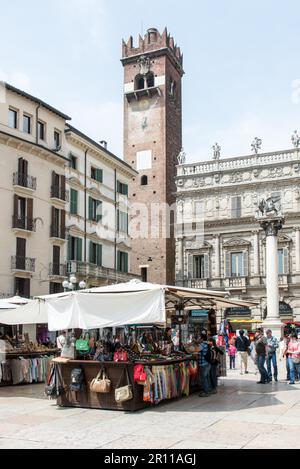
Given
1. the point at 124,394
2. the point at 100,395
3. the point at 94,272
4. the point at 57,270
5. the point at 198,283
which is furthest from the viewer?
the point at 198,283

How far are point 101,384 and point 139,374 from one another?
0.85m

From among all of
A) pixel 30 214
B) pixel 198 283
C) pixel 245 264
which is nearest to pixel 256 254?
pixel 245 264

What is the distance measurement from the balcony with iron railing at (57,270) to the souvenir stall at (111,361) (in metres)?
21.2

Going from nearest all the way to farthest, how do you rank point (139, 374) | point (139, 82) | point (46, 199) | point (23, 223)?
point (139, 374) → point (23, 223) → point (46, 199) → point (139, 82)

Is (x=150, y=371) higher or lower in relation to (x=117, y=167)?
lower

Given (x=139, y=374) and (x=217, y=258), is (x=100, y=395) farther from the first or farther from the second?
(x=217, y=258)

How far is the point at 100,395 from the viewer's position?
12.1 metres

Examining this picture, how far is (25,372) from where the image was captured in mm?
16891

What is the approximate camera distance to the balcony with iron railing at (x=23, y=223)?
31.5 m
